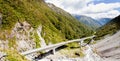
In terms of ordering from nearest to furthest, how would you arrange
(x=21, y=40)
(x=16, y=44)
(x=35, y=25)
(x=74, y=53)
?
1. (x=74, y=53)
2. (x=16, y=44)
3. (x=21, y=40)
4. (x=35, y=25)

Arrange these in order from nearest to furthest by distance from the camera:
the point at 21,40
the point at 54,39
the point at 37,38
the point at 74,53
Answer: the point at 74,53, the point at 21,40, the point at 37,38, the point at 54,39

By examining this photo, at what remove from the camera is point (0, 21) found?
11431 centimetres

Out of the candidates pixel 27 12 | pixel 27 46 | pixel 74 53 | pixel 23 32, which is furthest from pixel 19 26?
pixel 74 53

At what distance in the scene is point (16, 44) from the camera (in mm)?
107062

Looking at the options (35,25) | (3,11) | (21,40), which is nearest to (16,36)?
(21,40)

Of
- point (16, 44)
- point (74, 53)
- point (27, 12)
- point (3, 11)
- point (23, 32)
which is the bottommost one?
point (74, 53)

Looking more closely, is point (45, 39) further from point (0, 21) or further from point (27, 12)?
point (0, 21)

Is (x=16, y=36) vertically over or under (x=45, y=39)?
under

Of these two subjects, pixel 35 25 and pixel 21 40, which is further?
pixel 35 25

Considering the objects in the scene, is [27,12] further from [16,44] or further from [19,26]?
[16,44]

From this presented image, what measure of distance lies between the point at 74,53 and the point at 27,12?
53.8 metres

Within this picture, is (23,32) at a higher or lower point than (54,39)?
lower

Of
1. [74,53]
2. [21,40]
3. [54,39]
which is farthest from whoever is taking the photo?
[54,39]

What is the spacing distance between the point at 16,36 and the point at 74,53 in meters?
29.5
